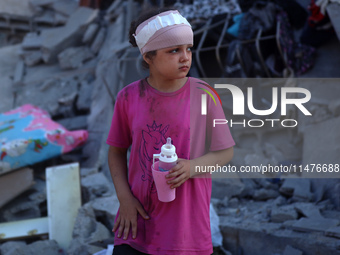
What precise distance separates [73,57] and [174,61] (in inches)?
311

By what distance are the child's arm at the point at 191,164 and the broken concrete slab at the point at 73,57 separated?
25.4 ft

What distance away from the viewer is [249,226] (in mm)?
3049

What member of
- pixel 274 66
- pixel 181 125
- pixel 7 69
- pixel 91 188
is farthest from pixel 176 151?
pixel 7 69

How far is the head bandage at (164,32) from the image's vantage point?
165 centimetres

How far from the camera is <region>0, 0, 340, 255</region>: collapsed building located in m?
3.04

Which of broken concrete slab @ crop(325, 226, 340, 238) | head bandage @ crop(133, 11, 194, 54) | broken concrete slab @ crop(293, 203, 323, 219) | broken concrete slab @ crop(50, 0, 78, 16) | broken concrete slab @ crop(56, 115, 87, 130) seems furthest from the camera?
broken concrete slab @ crop(50, 0, 78, 16)

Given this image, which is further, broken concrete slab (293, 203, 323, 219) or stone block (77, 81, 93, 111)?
stone block (77, 81, 93, 111)

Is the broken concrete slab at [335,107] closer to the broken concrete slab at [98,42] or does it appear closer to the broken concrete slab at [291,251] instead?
the broken concrete slab at [291,251]

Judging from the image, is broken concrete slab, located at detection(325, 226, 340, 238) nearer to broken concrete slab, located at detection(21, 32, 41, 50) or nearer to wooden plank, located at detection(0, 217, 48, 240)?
wooden plank, located at detection(0, 217, 48, 240)

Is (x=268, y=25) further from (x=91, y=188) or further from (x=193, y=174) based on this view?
(x=193, y=174)

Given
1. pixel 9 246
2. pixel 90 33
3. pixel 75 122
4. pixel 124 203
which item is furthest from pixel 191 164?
pixel 90 33

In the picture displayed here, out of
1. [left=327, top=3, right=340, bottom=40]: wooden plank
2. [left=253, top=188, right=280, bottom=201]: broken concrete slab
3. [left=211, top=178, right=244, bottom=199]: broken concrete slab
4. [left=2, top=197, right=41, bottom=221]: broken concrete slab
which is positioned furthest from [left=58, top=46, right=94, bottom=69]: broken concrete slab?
[left=253, top=188, right=280, bottom=201]: broken concrete slab

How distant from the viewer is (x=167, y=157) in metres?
1.54

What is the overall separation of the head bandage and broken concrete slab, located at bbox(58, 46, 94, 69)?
7.60m
